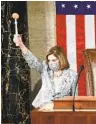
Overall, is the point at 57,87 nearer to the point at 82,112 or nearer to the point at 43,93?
the point at 43,93

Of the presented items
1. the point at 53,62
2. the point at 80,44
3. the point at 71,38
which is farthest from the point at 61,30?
the point at 53,62

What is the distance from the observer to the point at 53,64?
3541 millimetres

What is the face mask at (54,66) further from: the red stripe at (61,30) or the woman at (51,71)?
the red stripe at (61,30)

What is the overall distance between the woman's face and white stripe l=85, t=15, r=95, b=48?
371 millimetres

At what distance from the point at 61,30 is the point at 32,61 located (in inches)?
18.3

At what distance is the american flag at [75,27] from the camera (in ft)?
11.7

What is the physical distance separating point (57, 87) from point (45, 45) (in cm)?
47

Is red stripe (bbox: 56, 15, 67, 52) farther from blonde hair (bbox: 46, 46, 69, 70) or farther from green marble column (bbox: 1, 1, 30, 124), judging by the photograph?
green marble column (bbox: 1, 1, 30, 124)

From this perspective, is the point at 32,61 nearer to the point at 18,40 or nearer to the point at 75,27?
the point at 18,40

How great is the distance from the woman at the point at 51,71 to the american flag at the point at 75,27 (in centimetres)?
8

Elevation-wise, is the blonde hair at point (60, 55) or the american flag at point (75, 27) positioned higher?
the american flag at point (75, 27)

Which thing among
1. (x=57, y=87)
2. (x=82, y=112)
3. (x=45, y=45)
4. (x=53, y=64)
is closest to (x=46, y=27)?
(x=45, y=45)

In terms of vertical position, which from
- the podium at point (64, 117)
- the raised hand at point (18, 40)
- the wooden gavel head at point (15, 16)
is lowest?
the podium at point (64, 117)

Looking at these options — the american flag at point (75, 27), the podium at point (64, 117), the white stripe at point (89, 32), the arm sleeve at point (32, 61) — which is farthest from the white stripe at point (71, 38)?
the podium at point (64, 117)
